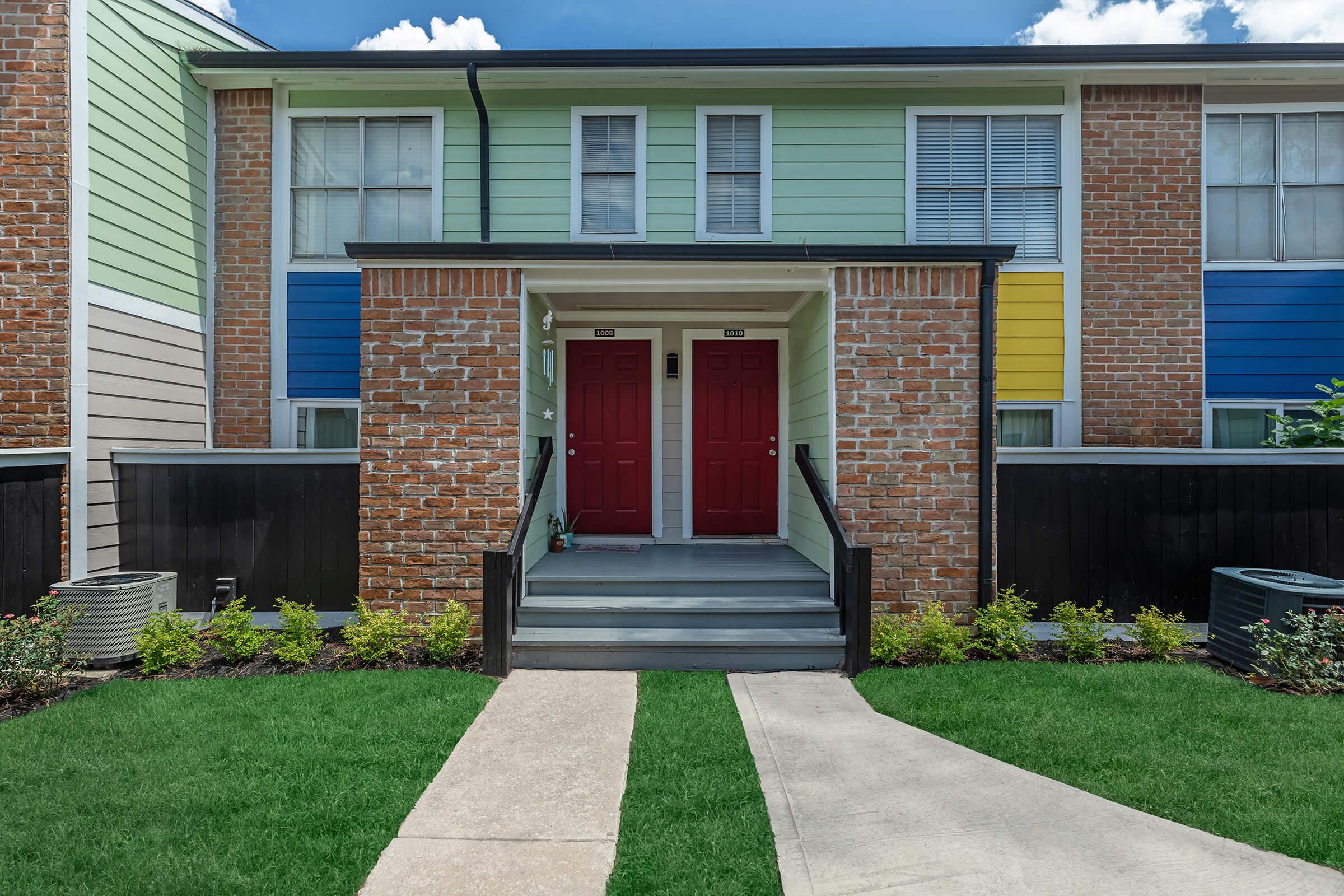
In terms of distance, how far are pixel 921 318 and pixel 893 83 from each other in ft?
10.9

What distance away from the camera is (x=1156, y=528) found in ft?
18.8

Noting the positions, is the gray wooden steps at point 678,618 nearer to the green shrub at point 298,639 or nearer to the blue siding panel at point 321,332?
the green shrub at point 298,639

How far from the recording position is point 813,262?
5.43m

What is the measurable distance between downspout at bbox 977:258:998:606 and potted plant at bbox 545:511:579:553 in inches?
151

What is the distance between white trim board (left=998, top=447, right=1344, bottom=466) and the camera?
5.69 meters

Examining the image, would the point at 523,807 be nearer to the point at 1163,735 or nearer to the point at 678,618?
the point at 678,618

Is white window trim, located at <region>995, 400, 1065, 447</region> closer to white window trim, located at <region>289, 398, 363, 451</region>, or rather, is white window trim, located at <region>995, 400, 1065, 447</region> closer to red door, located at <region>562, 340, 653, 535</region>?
red door, located at <region>562, 340, 653, 535</region>

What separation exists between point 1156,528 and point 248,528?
7.70 metres

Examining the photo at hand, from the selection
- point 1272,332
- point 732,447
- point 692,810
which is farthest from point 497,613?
point 1272,332

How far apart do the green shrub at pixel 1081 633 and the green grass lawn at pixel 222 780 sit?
4.23 metres

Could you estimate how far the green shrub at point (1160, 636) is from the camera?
16.8ft

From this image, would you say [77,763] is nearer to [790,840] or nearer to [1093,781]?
[790,840]

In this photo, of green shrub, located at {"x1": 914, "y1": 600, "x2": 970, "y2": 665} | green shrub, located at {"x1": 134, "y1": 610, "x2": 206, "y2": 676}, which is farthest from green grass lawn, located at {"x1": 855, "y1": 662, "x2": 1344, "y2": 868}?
green shrub, located at {"x1": 134, "y1": 610, "x2": 206, "y2": 676}

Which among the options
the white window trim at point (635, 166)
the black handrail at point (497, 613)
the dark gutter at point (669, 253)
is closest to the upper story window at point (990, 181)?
the dark gutter at point (669, 253)
